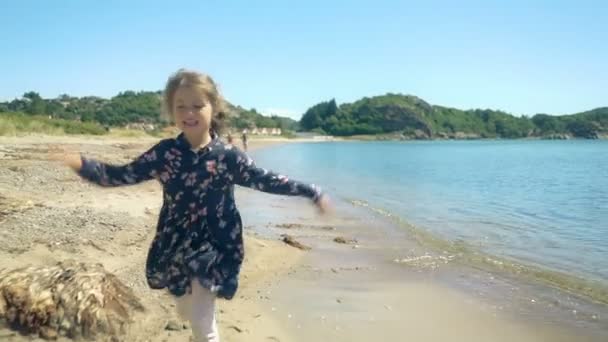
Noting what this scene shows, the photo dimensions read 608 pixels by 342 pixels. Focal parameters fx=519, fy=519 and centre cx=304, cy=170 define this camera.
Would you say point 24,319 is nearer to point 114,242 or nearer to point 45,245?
point 45,245

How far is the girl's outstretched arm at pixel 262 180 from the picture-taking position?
Answer: 307 centimetres

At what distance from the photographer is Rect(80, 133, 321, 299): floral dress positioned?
2945 millimetres

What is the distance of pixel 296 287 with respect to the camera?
5.94 m

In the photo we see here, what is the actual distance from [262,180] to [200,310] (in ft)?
2.73

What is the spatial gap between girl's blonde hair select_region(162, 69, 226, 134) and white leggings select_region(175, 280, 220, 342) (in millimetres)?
980

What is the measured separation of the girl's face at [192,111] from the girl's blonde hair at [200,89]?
33 mm

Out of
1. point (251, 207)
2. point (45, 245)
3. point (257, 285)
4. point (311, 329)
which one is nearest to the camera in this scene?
point (311, 329)

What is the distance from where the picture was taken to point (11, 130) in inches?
1077

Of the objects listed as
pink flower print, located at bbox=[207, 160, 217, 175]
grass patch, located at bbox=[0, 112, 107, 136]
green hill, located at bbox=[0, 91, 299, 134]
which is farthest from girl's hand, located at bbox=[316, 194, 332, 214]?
green hill, located at bbox=[0, 91, 299, 134]

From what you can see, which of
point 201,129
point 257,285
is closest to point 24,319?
point 201,129

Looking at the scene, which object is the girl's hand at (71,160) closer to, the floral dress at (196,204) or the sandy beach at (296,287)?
the floral dress at (196,204)

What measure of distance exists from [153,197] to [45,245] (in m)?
6.61

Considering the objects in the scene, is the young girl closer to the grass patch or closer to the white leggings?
the white leggings

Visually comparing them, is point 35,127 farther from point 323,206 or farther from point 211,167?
point 323,206
